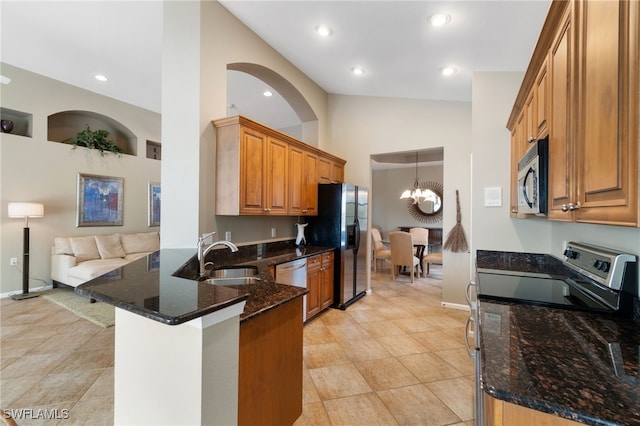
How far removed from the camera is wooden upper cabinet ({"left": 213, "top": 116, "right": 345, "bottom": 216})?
267 cm

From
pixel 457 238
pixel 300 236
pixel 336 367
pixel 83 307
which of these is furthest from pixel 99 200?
pixel 457 238

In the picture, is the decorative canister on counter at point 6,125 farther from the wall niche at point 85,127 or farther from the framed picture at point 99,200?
the framed picture at point 99,200

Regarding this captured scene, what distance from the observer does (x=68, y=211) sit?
4879 mm

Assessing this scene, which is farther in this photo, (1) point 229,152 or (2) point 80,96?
(2) point 80,96

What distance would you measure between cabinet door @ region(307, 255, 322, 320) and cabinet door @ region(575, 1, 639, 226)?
2.63 meters

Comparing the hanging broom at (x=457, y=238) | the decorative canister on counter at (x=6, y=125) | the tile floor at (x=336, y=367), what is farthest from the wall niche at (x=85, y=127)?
the hanging broom at (x=457, y=238)

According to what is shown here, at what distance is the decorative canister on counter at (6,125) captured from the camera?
4.16 m

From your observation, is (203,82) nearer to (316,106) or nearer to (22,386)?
(316,106)

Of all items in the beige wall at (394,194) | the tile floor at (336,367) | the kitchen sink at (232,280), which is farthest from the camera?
the beige wall at (394,194)

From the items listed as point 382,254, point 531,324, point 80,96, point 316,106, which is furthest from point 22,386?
point 382,254

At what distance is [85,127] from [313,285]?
5.45 m

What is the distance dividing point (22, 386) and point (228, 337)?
2.41 m

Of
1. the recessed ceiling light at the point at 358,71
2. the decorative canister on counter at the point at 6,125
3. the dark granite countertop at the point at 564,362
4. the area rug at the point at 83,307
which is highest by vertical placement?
the recessed ceiling light at the point at 358,71

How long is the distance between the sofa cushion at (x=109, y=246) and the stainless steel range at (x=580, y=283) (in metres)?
5.69
